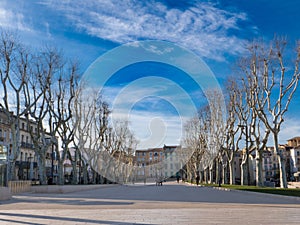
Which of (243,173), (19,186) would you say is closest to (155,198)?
(19,186)

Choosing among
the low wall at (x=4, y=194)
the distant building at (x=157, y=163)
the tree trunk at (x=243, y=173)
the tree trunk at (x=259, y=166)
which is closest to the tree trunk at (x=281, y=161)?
the tree trunk at (x=259, y=166)

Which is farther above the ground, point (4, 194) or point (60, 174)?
point (60, 174)

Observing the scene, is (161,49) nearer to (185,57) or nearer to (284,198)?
(185,57)

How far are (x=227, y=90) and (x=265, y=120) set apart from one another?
9107 millimetres

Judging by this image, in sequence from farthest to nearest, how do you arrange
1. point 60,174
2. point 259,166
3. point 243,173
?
point 243,173, point 259,166, point 60,174

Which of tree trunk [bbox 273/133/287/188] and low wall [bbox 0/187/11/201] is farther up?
tree trunk [bbox 273/133/287/188]

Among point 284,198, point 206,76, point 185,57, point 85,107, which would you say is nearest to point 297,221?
point 284,198

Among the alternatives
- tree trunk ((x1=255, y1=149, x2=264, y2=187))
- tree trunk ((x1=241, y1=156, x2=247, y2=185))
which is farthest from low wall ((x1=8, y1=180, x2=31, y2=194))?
tree trunk ((x1=241, y1=156, x2=247, y2=185))

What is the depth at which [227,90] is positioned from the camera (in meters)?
36.2

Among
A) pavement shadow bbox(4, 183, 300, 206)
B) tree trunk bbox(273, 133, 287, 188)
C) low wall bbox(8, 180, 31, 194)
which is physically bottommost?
pavement shadow bbox(4, 183, 300, 206)

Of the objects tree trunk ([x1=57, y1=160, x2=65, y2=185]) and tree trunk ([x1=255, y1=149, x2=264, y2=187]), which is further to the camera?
tree trunk ([x1=255, y1=149, x2=264, y2=187])

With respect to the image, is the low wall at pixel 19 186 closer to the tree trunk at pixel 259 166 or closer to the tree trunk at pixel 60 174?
the tree trunk at pixel 60 174

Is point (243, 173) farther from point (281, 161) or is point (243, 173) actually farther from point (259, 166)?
Answer: point (281, 161)

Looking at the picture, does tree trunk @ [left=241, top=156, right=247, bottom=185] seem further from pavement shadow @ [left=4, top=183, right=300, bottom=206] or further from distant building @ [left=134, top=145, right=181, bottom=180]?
distant building @ [left=134, top=145, right=181, bottom=180]
